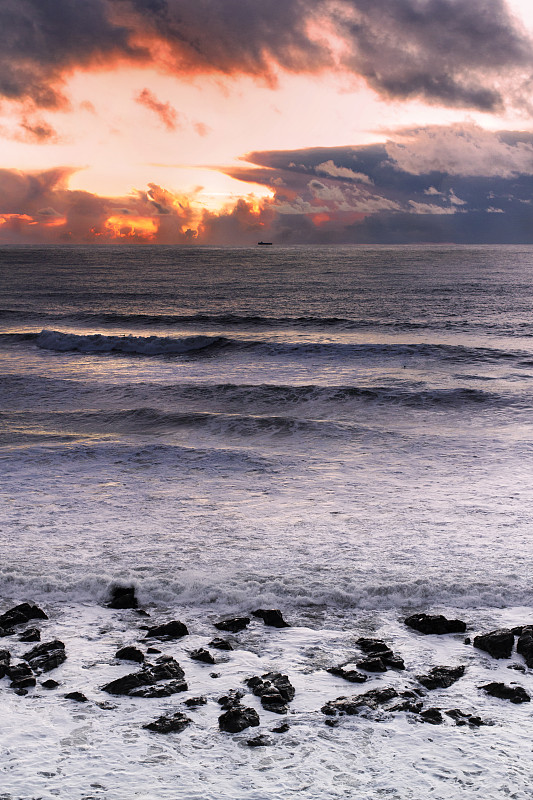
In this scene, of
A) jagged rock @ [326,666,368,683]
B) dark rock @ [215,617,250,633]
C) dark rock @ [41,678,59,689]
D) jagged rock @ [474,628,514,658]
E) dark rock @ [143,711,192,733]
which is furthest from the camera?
dark rock @ [215,617,250,633]

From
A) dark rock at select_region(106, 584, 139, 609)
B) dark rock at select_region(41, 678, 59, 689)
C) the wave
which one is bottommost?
dark rock at select_region(106, 584, 139, 609)

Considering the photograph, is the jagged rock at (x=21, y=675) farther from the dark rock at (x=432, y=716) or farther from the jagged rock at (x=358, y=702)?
the dark rock at (x=432, y=716)

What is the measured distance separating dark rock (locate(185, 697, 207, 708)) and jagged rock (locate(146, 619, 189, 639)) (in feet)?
3.45

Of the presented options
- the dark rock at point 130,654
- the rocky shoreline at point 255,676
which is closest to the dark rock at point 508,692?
the rocky shoreline at point 255,676

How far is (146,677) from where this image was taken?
4.84 metres

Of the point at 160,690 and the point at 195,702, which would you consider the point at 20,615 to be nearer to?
the point at 160,690

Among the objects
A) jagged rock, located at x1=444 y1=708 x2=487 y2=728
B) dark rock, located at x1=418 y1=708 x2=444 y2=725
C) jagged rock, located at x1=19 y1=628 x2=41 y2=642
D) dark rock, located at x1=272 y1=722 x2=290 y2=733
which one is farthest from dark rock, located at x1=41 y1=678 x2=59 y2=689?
jagged rock, located at x1=444 y1=708 x2=487 y2=728

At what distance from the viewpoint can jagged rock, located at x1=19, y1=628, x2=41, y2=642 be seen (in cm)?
546

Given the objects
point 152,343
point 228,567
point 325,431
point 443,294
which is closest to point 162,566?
point 228,567

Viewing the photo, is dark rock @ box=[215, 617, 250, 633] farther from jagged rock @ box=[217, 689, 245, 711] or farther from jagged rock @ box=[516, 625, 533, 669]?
jagged rock @ box=[516, 625, 533, 669]

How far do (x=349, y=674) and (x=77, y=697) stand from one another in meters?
2.13

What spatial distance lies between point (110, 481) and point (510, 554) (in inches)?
253

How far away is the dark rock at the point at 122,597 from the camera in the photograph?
248 inches

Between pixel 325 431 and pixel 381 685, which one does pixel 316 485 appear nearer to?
pixel 325 431
